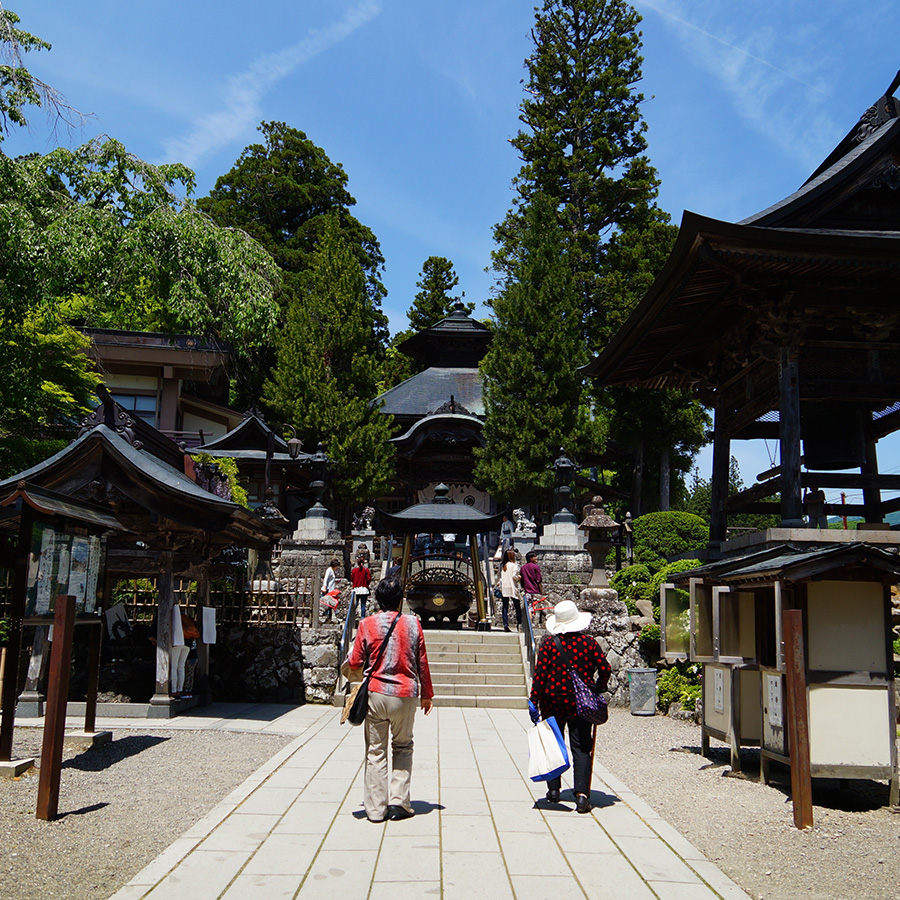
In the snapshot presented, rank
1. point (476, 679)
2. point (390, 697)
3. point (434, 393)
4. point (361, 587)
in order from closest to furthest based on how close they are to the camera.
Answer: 1. point (390, 697)
2. point (476, 679)
3. point (361, 587)
4. point (434, 393)

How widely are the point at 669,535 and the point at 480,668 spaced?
316 inches

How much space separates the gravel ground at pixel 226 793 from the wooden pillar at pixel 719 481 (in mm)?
3710

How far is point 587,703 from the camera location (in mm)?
6180

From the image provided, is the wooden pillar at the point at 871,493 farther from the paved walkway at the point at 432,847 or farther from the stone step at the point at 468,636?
the stone step at the point at 468,636

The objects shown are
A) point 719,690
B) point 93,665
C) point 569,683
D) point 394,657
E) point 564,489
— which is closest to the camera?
point 394,657

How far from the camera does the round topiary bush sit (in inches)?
794

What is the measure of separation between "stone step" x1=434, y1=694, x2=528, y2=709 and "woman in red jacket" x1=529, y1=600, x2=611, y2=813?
6.84 meters

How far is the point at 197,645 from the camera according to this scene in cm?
1227

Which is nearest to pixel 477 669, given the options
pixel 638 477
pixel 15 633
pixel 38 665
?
pixel 38 665

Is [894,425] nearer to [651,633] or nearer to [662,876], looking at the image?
[651,633]

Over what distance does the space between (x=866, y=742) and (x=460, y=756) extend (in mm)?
3957

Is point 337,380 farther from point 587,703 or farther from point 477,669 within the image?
point 587,703

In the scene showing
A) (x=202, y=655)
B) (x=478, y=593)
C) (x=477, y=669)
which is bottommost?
(x=477, y=669)

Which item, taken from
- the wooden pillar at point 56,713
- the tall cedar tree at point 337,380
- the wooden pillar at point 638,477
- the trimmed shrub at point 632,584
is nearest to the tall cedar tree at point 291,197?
the tall cedar tree at point 337,380
